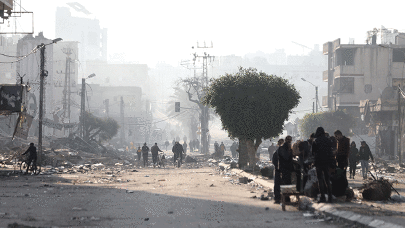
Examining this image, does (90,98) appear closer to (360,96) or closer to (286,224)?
(360,96)

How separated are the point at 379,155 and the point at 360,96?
69.4 feet

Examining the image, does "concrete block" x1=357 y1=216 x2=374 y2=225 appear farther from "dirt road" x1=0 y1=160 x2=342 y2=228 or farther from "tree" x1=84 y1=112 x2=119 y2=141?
"tree" x1=84 y1=112 x2=119 y2=141

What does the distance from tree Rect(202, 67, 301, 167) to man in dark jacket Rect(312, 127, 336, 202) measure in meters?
13.2

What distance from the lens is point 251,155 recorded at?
81.4 ft

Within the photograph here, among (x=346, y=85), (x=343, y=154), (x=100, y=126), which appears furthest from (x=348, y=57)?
(x=343, y=154)

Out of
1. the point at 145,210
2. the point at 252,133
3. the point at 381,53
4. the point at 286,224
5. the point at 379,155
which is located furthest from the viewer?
the point at 381,53

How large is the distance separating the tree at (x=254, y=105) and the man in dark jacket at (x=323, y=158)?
13158mm

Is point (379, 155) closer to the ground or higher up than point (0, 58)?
closer to the ground

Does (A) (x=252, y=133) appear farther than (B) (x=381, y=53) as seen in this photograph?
No

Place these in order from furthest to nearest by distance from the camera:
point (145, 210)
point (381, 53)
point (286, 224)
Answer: point (381, 53)
point (145, 210)
point (286, 224)

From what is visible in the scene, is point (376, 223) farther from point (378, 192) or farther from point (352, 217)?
point (378, 192)

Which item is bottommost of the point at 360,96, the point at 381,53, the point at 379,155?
the point at 379,155

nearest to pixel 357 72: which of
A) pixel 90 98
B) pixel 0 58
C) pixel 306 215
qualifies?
pixel 306 215

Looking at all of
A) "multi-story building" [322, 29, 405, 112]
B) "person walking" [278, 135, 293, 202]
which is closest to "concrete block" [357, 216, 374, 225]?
"person walking" [278, 135, 293, 202]
